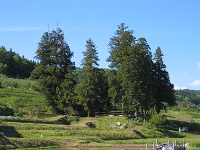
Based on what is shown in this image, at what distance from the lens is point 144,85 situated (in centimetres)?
5112

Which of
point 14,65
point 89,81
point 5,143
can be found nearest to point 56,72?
point 89,81

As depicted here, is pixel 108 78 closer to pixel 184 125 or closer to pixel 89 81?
A: pixel 89 81

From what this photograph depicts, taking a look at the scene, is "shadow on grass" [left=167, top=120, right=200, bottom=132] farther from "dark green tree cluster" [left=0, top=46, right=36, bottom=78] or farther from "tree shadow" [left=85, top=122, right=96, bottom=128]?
"dark green tree cluster" [left=0, top=46, right=36, bottom=78]

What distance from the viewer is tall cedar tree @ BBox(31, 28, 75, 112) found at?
53719 mm

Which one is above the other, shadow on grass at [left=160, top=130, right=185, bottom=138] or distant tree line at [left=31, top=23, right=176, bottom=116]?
distant tree line at [left=31, top=23, right=176, bottom=116]

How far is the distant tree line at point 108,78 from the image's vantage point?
50562 mm

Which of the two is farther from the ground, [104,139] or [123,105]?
[123,105]

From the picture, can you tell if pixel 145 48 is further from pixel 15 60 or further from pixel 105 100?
pixel 15 60

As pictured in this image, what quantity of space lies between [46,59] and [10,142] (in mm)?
28304

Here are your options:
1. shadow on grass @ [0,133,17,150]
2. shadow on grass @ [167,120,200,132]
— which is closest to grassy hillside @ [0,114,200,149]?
shadow on grass @ [0,133,17,150]

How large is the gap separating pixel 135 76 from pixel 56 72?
566 inches

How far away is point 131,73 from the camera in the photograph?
49875mm

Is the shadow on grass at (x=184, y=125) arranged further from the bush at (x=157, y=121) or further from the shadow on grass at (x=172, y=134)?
the bush at (x=157, y=121)

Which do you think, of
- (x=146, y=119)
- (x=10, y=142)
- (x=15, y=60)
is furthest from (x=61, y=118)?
(x=15, y=60)
